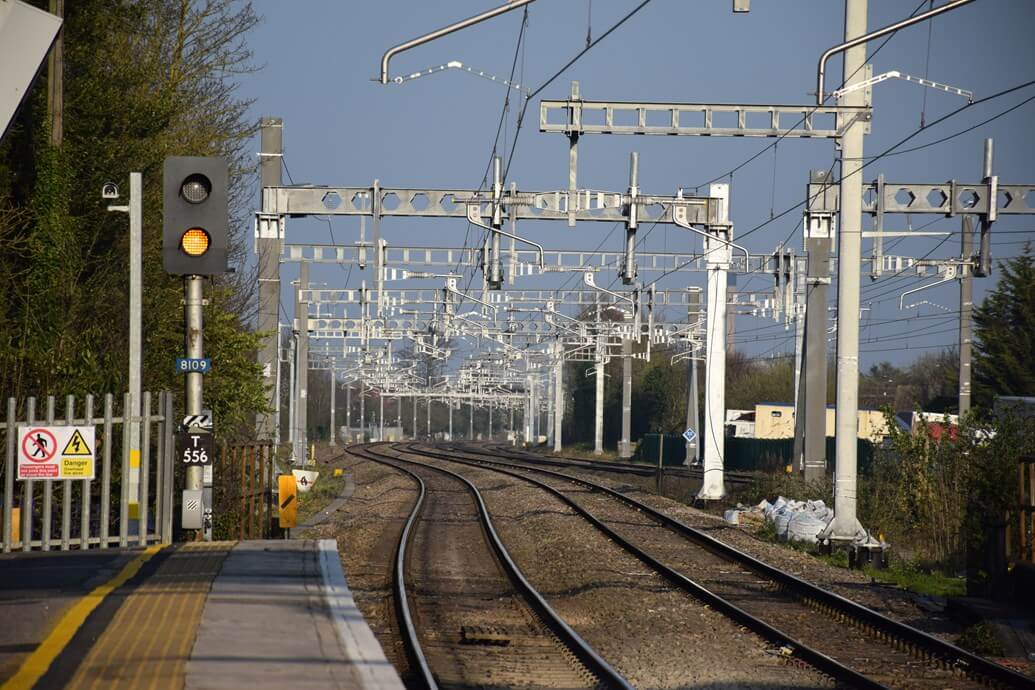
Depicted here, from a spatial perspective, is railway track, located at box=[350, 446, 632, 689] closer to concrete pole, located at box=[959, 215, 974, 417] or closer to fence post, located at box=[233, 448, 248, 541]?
fence post, located at box=[233, 448, 248, 541]

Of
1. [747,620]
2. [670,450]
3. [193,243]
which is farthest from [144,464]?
[670,450]

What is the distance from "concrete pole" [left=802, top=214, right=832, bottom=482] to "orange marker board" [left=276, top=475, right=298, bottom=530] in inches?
580

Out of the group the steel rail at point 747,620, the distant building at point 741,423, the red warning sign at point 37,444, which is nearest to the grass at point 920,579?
the steel rail at point 747,620

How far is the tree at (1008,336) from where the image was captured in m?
64.1

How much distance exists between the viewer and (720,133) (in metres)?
23.5

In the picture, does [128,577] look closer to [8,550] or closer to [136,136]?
[8,550]

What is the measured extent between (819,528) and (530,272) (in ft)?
59.8

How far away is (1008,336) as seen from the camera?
2554 inches

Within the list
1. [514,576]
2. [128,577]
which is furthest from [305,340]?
[128,577]

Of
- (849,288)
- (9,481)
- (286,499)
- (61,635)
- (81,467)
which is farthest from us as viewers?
(849,288)

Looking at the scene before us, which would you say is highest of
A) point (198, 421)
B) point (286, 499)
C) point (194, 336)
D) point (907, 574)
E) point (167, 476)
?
point (194, 336)

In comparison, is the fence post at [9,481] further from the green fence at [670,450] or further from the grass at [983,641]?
the green fence at [670,450]

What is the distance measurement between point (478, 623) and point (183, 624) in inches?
212

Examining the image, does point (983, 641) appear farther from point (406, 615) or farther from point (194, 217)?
point (194, 217)
